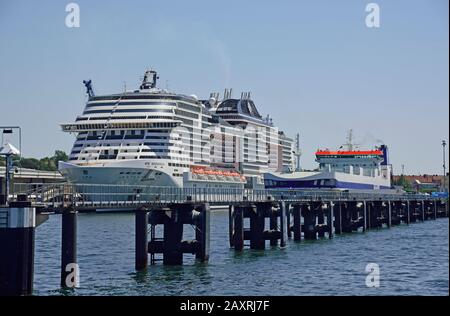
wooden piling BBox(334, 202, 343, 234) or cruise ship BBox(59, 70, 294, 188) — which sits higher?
cruise ship BBox(59, 70, 294, 188)

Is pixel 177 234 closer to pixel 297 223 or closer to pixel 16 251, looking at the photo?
pixel 16 251

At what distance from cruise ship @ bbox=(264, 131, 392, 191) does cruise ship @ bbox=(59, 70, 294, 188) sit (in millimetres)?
17643

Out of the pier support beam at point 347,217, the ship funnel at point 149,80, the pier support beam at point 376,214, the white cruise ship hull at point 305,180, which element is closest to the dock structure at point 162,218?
the pier support beam at point 347,217

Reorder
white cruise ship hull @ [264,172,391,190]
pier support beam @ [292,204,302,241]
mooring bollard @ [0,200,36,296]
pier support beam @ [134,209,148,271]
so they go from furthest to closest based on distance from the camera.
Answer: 1. white cruise ship hull @ [264,172,391,190]
2. pier support beam @ [292,204,302,241]
3. pier support beam @ [134,209,148,271]
4. mooring bollard @ [0,200,36,296]

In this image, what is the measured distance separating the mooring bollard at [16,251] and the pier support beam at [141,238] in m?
10.1

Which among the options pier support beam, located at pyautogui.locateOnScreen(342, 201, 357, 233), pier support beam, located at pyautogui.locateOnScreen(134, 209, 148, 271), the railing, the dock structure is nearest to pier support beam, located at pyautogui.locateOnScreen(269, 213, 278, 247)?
the dock structure

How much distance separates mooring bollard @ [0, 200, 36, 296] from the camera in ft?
105

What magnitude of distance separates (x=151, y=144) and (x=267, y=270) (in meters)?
79.5

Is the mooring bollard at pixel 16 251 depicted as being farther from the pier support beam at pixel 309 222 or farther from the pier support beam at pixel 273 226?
the pier support beam at pixel 309 222

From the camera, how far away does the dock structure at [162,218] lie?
3238 centimetres

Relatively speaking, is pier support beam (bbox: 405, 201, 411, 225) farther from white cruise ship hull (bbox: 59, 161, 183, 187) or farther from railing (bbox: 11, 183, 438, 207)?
white cruise ship hull (bbox: 59, 161, 183, 187)
